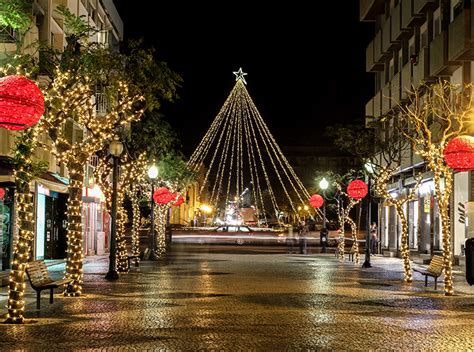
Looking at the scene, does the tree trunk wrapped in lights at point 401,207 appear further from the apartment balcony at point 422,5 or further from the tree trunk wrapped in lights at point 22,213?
the tree trunk wrapped in lights at point 22,213

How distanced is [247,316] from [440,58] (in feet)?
71.4

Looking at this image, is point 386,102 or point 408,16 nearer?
point 408,16

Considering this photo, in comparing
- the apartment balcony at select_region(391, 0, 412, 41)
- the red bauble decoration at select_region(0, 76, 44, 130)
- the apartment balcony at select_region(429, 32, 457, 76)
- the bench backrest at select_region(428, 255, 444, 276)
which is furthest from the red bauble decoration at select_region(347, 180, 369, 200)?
the red bauble decoration at select_region(0, 76, 44, 130)

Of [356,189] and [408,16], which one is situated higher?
[408,16]

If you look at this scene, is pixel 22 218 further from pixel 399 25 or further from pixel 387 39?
pixel 387 39

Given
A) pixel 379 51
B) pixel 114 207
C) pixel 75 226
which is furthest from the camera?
pixel 379 51

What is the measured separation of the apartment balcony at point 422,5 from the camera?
37.2 meters

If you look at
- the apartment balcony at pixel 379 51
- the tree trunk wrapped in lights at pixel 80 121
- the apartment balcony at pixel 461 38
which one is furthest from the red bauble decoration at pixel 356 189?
the apartment balcony at pixel 379 51

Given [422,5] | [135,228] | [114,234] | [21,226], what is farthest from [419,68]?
[21,226]

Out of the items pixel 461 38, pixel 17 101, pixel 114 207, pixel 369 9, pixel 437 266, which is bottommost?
pixel 437 266

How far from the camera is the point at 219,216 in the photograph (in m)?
165

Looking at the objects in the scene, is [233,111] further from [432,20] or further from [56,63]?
[56,63]

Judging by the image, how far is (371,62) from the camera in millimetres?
51406

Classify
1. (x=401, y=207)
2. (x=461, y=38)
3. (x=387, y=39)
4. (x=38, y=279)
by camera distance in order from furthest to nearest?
(x=387, y=39), (x=461, y=38), (x=401, y=207), (x=38, y=279)
